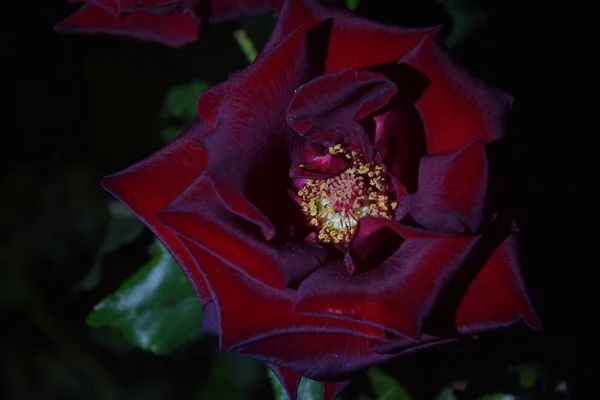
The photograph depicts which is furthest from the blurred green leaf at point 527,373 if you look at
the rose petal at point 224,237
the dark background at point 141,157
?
the rose petal at point 224,237

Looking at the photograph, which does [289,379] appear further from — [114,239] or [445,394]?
[114,239]

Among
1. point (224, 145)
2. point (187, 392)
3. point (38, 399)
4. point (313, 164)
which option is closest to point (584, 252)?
point (313, 164)

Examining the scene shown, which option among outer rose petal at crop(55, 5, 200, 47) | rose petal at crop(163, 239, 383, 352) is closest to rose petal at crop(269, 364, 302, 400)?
rose petal at crop(163, 239, 383, 352)

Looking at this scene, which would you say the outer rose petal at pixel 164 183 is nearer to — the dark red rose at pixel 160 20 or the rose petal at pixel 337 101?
the rose petal at pixel 337 101

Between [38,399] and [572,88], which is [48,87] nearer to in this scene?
[38,399]

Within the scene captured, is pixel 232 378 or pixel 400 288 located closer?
pixel 400 288

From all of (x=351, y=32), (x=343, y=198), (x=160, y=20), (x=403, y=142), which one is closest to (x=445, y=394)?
(x=343, y=198)
